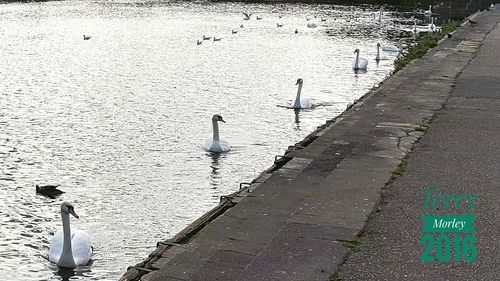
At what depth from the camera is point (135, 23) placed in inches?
1906

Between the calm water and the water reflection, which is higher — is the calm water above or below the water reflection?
above

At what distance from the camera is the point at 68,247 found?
32.0 ft

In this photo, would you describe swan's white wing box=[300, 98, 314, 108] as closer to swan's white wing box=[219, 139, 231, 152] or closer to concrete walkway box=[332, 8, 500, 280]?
concrete walkway box=[332, 8, 500, 280]

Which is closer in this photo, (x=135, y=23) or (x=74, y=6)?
(x=135, y=23)

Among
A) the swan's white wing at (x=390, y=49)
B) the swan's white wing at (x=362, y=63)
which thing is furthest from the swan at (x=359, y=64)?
the swan's white wing at (x=390, y=49)

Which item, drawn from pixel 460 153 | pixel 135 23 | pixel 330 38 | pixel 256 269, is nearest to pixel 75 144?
pixel 460 153

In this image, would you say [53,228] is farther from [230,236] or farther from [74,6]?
[74,6]

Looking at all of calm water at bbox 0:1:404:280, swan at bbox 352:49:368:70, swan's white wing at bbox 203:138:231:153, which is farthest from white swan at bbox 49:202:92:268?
swan at bbox 352:49:368:70

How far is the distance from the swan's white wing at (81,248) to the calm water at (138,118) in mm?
142

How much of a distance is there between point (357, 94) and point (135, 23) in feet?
88.0

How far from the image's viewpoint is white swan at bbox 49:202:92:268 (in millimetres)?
9731

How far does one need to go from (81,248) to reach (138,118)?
1005 centimetres

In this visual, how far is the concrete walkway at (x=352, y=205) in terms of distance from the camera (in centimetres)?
736

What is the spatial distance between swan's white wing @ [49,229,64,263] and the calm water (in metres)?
0.16
